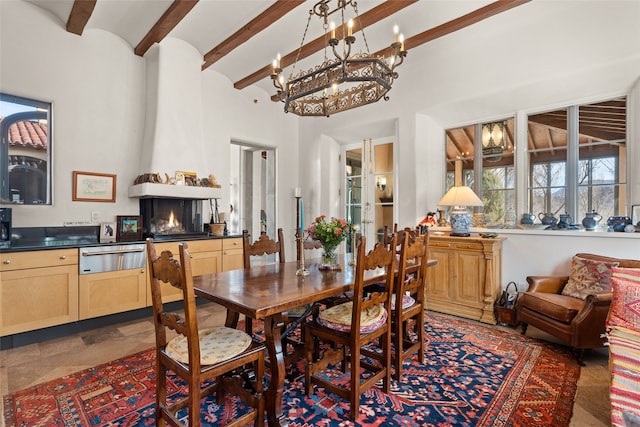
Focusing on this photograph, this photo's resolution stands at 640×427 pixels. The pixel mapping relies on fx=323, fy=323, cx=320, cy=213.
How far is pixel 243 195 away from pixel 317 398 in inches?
197

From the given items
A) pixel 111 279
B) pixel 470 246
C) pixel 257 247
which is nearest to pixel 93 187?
pixel 111 279

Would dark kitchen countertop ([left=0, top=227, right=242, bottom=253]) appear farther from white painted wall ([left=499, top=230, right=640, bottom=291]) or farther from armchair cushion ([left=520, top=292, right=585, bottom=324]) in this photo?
white painted wall ([left=499, top=230, right=640, bottom=291])

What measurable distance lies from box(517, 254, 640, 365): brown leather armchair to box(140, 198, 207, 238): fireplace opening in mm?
3868

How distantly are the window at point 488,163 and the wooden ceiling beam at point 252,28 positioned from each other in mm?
2801

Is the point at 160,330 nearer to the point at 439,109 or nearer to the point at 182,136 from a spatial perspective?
the point at 182,136

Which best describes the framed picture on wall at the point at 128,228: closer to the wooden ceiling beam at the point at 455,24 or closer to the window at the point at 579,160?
the wooden ceiling beam at the point at 455,24

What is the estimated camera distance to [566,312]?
2617mm

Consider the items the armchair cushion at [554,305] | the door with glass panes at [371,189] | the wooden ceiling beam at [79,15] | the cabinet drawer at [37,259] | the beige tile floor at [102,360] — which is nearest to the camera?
the beige tile floor at [102,360]

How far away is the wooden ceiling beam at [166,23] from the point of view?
3079 millimetres

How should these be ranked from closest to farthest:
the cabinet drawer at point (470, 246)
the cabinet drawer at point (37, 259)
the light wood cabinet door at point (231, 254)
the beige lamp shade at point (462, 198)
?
the cabinet drawer at point (37, 259)
the cabinet drawer at point (470, 246)
the beige lamp shade at point (462, 198)
the light wood cabinet door at point (231, 254)

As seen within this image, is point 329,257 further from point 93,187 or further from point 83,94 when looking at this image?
point 83,94

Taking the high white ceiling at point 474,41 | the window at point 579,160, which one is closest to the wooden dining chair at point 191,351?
the high white ceiling at point 474,41

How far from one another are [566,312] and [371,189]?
3286 millimetres

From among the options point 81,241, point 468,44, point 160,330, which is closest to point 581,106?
point 468,44
